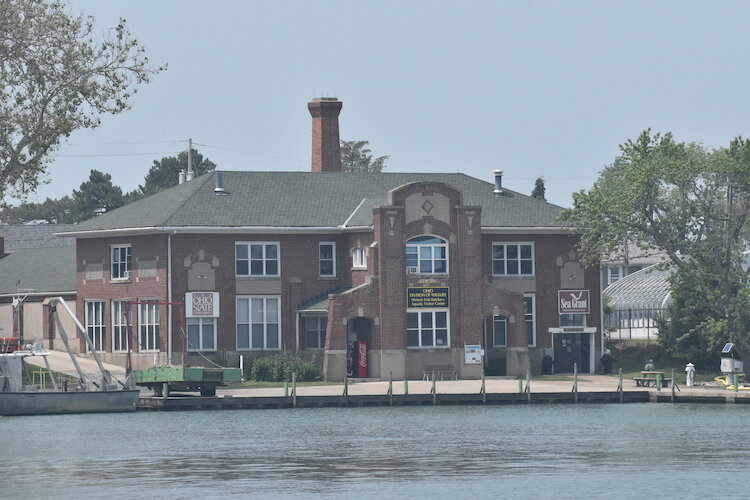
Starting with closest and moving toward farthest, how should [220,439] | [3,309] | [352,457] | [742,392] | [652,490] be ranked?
[652,490] < [352,457] < [220,439] < [742,392] < [3,309]

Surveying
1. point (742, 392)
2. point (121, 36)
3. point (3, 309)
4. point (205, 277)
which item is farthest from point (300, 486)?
point (3, 309)

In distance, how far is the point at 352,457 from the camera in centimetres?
5831

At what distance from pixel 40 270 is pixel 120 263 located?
1415cm

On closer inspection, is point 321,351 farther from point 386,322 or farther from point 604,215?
point 604,215

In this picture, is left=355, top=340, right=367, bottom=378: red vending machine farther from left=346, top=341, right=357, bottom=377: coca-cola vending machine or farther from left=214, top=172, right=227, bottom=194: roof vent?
left=214, top=172, right=227, bottom=194: roof vent

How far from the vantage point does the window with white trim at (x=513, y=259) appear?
94.4 m

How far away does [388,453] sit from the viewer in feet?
195

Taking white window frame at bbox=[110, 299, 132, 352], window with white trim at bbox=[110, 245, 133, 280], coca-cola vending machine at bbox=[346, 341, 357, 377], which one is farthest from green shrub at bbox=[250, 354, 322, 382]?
window with white trim at bbox=[110, 245, 133, 280]

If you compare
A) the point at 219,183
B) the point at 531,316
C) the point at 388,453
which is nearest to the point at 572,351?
the point at 531,316

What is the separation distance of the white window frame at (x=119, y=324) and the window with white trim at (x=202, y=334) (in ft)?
13.2

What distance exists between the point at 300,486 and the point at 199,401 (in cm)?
2731

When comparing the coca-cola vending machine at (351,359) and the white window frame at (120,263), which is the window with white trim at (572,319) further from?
the white window frame at (120,263)

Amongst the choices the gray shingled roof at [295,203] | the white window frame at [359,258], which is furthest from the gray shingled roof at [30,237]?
the white window frame at [359,258]

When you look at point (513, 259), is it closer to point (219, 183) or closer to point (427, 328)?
point (427, 328)
